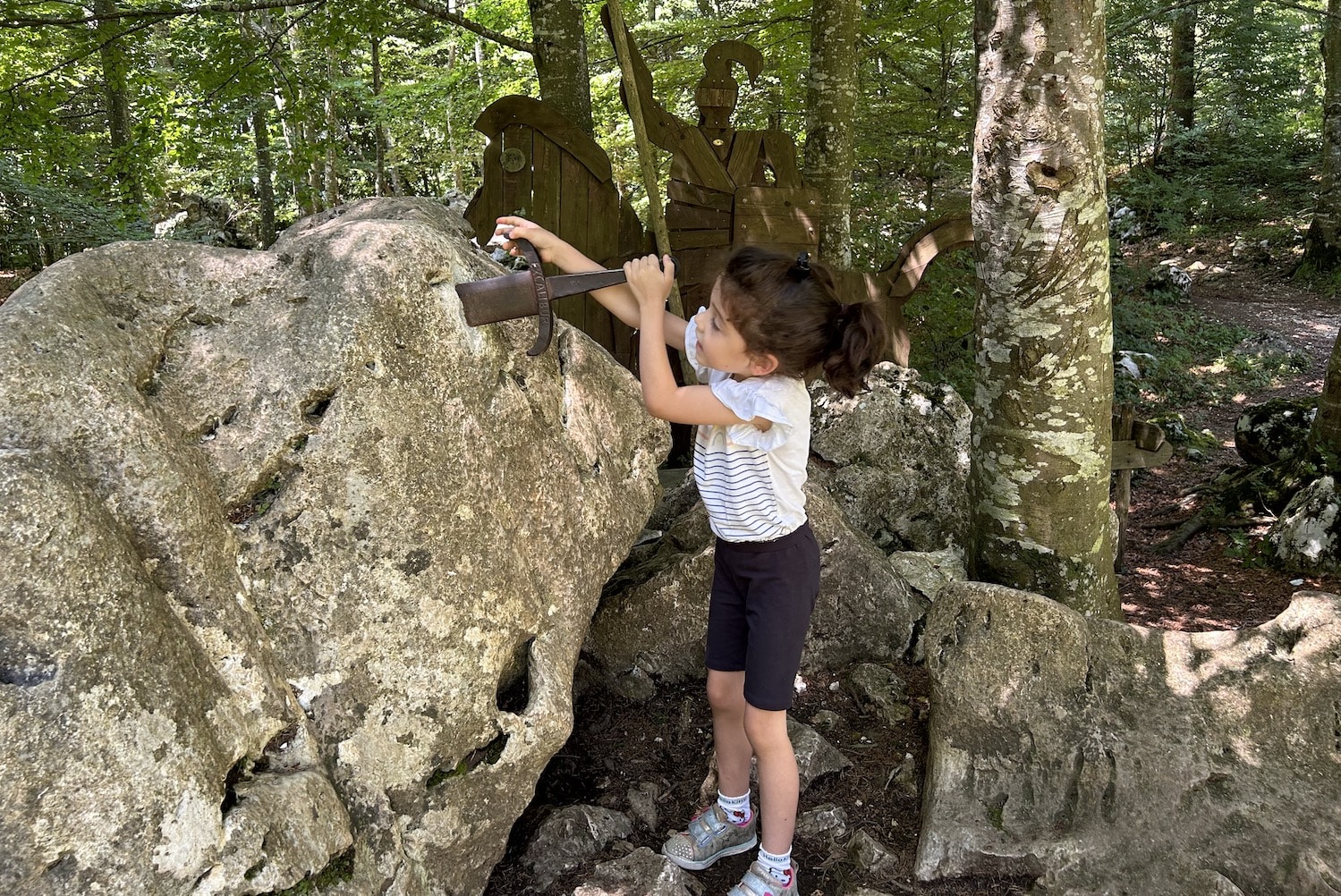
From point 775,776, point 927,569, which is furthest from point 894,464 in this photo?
point 775,776

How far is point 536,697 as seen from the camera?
267 centimetres

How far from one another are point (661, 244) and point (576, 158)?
36.1 inches

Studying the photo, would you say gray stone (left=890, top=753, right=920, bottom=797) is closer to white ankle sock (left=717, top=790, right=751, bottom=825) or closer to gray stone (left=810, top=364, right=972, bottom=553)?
white ankle sock (left=717, top=790, right=751, bottom=825)

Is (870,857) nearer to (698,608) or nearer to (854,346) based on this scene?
(698,608)

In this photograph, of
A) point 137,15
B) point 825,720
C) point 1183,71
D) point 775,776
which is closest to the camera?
point 775,776

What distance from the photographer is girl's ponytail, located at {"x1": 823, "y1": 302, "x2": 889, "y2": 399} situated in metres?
2.47

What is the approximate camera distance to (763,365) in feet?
8.38

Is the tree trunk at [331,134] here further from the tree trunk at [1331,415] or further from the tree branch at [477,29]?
the tree trunk at [1331,415]

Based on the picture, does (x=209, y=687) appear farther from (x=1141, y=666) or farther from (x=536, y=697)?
(x=1141, y=666)

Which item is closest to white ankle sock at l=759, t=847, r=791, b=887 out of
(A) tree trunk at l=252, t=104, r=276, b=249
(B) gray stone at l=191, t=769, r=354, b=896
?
(B) gray stone at l=191, t=769, r=354, b=896

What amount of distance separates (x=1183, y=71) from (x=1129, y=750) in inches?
714

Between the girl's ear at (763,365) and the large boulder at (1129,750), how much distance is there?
1.23 meters

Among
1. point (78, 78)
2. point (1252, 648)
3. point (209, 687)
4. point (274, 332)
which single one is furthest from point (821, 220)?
point (78, 78)

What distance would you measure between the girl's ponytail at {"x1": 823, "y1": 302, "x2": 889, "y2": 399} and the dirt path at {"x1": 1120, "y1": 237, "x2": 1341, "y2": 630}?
10.2 feet
